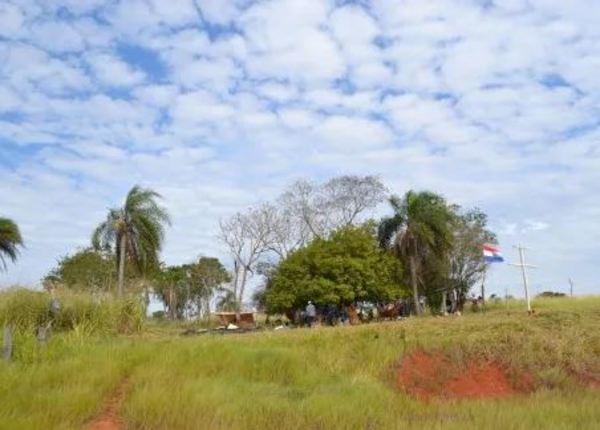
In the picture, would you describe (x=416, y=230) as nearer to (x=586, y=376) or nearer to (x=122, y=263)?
(x=122, y=263)

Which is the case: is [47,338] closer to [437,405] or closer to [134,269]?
[437,405]

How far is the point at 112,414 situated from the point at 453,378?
985 cm

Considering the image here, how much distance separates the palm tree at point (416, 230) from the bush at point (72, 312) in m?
20.1

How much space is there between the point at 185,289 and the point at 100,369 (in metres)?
61.2

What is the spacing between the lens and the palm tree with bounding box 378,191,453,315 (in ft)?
137

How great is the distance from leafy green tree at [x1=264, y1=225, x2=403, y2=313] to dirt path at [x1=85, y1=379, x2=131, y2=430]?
2663 centimetres

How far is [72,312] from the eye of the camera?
23562mm

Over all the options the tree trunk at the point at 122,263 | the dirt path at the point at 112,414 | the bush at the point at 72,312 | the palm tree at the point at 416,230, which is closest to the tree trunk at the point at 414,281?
the palm tree at the point at 416,230

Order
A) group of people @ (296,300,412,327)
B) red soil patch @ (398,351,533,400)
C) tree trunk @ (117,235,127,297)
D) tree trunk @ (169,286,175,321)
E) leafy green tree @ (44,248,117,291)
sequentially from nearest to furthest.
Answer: red soil patch @ (398,351,533,400), tree trunk @ (117,235,127,297), group of people @ (296,300,412,327), leafy green tree @ (44,248,117,291), tree trunk @ (169,286,175,321)

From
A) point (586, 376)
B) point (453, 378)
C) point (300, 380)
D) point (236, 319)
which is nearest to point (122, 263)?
point (236, 319)

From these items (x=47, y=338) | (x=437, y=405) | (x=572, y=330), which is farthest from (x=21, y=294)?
(x=572, y=330)

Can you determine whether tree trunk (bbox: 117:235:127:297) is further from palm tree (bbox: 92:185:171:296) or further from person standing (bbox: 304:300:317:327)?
person standing (bbox: 304:300:317:327)

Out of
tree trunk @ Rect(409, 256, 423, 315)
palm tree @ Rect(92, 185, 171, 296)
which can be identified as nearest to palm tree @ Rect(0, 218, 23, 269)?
palm tree @ Rect(92, 185, 171, 296)

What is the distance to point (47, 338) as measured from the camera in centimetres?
1809
